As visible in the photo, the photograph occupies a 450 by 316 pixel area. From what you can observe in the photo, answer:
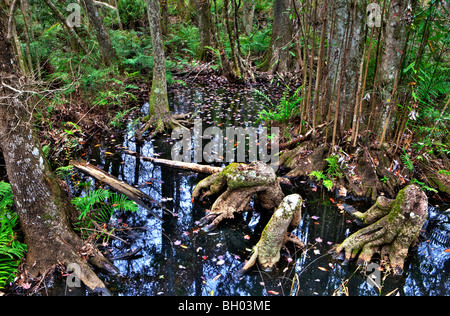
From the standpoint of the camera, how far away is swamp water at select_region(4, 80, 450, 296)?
3.78 metres

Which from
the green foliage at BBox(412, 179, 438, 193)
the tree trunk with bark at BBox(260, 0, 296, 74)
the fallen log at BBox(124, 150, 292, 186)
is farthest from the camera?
the tree trunk with bark at BBox(260, 0, 296, 74)

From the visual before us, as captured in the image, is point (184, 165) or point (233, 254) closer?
point (233, 254)

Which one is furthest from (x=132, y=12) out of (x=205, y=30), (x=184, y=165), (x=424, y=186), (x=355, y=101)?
(x=424, y=186)

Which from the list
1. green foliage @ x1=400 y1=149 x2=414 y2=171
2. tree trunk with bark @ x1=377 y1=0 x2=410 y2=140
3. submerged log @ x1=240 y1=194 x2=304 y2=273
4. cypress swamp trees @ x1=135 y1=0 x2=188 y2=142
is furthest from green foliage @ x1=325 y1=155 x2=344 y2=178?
cypress swamp trees @ x1=135 y1=0 x2=188 y2=142

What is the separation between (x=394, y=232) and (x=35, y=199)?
4695 mm

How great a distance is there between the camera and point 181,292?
369 cm

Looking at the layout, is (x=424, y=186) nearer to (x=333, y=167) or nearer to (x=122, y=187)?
(x=333, y=167)

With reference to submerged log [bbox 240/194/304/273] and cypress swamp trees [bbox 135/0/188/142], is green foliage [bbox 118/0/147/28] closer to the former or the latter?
cypress swamp trees [bbox 135/0/188/142]

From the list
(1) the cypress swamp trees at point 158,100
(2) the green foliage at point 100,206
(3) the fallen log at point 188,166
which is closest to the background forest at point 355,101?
(3) the fallen log at point 188,166

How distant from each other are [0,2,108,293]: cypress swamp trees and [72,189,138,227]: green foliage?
0.39m

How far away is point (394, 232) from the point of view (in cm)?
410

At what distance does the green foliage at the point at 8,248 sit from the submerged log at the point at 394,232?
13.8ft
